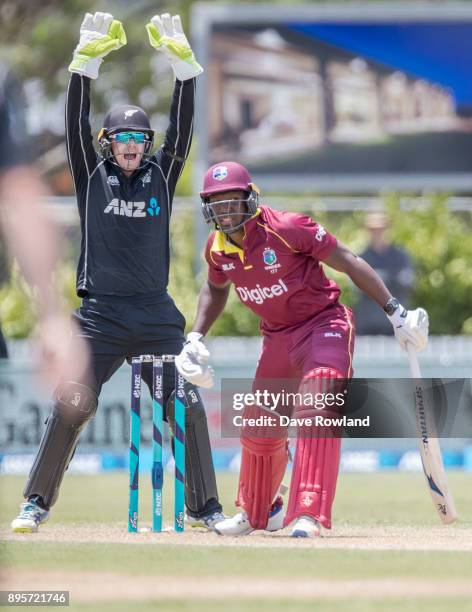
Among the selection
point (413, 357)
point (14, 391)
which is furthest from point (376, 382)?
point (14, 391)

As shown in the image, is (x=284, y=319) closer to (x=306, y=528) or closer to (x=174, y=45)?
(x=306, y=528)

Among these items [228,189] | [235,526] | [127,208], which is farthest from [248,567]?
[127,208]

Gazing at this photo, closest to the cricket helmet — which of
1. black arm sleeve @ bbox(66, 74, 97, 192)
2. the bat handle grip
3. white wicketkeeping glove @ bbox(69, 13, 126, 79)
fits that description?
black arm sleeve @ bbox(66, 74, 97, 192)

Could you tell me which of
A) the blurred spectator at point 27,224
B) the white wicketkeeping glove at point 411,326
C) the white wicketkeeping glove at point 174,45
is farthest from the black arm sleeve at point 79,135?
the blurred spectator at point 27,224

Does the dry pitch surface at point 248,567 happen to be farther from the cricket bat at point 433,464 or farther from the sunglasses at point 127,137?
the sunglasses at point 127,137

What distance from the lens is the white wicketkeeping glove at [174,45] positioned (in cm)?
786

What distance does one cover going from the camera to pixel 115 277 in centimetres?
746

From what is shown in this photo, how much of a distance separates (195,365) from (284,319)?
0.67 meters

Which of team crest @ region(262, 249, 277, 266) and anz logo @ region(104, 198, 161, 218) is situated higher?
anz logo @ region(104, 198, 161, 218)

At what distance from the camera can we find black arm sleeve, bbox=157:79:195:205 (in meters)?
7.75

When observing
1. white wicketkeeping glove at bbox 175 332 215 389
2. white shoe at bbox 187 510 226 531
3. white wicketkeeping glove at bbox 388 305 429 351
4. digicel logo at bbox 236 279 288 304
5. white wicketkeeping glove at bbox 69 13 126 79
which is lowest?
white shoe at bbox 187 510 226 531

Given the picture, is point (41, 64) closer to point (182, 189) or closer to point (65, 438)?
point (182, 189)

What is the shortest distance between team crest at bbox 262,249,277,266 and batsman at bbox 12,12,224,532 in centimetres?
56

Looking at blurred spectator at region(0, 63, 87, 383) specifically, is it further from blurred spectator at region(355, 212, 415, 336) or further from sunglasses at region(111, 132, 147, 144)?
blurred spectator at region(355, 212, 415, 336)
